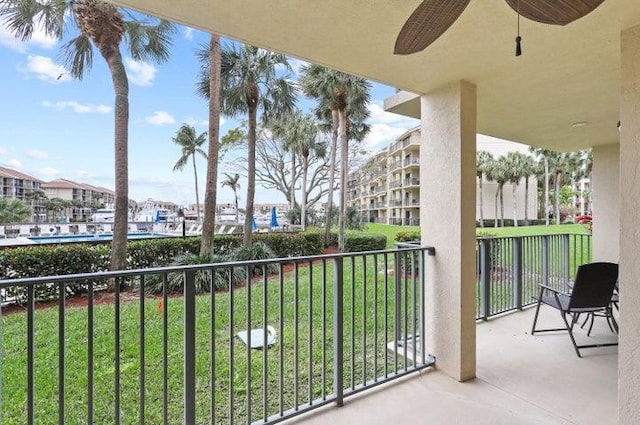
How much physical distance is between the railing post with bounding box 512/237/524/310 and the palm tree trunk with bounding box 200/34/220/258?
5661mm

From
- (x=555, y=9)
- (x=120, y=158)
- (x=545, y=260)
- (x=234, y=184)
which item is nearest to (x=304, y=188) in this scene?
(x=234, y=184)

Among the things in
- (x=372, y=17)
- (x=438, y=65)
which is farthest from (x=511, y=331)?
(x=372, y=17)

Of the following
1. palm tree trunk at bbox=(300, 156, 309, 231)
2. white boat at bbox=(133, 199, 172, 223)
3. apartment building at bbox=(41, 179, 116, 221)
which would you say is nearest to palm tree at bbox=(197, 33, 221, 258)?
palm tree trunk at bbox=(300, 156, 309, 231)

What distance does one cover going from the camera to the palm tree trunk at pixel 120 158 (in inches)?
264

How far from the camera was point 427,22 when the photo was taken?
4.42ft

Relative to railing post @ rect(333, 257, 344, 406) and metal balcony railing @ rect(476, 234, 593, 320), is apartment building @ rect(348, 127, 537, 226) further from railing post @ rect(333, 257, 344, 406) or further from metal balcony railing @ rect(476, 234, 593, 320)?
railing post @ rect(333, 257, 344, 406)

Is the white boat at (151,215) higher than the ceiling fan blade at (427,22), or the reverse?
the ceiling fan blade at (427,22)

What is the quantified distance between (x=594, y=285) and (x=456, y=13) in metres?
2.98

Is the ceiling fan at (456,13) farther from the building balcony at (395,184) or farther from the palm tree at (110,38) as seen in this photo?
the building balcony at (395,184)

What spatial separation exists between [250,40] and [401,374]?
2.53 m

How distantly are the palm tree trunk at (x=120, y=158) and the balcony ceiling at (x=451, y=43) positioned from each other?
596 centimetres

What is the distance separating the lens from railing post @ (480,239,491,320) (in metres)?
3.91

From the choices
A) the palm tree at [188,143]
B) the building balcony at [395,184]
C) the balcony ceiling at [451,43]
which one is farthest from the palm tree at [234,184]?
the balcony ceiling at [451,43]

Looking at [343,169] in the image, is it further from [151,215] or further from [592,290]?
[151,215]
